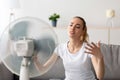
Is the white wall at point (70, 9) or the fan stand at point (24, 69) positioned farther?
the white wall at point (70, 9)

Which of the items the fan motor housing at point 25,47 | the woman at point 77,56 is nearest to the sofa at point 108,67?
the woman at point 77,56

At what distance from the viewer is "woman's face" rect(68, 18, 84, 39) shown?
1798 millimetres

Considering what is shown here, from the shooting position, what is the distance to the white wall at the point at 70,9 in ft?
12.0

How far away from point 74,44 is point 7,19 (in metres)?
2.06

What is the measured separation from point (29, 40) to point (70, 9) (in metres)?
2.30

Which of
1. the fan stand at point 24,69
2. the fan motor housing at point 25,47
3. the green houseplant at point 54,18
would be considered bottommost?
the fan stand at point 24,69

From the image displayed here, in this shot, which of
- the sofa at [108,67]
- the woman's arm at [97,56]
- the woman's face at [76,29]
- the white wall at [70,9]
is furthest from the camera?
the white wall at [70,9]

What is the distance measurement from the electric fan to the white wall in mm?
2133

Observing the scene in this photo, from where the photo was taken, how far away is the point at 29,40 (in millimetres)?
1460

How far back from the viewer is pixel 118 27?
11.8 feet

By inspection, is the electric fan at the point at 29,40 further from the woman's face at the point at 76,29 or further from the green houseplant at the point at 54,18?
the green houseplant at the point at 54,18

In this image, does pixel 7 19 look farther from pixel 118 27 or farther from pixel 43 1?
pixel 118 27

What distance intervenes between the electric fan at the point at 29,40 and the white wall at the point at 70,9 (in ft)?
7.00

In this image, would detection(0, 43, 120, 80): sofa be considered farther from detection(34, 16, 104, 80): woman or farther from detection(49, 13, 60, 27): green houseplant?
detection(49, 13, 60, 27): green houseplant
